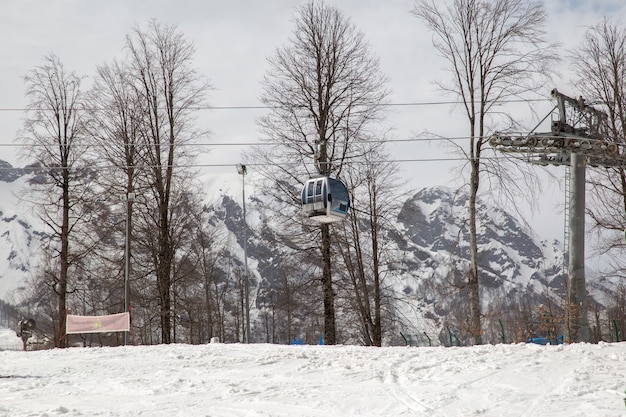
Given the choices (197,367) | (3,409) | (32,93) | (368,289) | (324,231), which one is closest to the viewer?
(3,409)

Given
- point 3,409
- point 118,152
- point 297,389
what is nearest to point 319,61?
point 118,152

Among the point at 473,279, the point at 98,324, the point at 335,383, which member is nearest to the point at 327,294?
the point at 473,279

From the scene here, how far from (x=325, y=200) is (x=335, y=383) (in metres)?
8.35

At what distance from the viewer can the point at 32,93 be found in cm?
2788

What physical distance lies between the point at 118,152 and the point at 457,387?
2126 cm

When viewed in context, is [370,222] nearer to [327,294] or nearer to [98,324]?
[327,294]

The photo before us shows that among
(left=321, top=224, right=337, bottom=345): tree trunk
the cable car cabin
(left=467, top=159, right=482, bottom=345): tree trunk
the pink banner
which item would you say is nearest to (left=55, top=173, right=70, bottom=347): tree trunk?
the pink banner

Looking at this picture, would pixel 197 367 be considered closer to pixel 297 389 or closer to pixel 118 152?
pixel 297 389

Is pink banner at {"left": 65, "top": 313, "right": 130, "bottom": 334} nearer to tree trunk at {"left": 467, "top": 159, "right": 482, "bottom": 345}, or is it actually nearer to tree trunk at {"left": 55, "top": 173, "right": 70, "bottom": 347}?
tree trunk at {"left": 55, "top": 173, "right": 70, "bottom": 347}

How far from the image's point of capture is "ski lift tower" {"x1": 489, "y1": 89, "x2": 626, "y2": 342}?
20.0 meters

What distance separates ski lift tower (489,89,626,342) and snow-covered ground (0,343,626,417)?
6.21 m

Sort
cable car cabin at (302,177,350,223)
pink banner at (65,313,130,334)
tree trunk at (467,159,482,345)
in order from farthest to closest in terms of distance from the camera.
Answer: pink banner at (65,313,130,334)
tree trunk at (467,159,482,345)
cable car cabin at (302,177,350,223)

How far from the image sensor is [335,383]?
11.5 meters

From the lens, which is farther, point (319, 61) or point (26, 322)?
point (26, 322)
